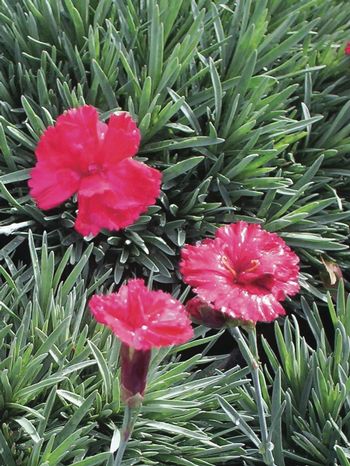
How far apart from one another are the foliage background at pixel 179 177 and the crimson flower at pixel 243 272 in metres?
0.32

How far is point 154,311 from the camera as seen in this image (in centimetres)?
99

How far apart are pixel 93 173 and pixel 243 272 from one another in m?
0.27

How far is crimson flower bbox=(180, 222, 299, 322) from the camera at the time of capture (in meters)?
1.08

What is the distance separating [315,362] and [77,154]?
0.66 meters

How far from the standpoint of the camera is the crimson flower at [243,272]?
42.4 inches

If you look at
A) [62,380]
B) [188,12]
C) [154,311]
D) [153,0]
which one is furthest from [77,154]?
[188,12]

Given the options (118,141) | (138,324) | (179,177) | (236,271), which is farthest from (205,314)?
(179,177)

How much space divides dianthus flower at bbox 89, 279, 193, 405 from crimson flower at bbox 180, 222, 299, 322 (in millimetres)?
93

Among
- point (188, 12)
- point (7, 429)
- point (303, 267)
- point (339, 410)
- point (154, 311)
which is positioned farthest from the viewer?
point (188, 12)

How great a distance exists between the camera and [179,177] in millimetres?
1798

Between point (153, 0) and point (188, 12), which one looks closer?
point (153, 0)

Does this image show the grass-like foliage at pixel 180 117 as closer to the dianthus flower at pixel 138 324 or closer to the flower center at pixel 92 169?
the flower center at pixel 92 169

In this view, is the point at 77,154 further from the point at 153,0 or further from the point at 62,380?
the point at 153,0

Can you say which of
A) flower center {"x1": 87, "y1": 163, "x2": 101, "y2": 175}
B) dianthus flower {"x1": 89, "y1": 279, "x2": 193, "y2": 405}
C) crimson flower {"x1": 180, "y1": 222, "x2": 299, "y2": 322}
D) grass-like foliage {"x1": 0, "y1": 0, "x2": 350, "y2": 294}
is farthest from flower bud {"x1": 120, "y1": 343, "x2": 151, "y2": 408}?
grass-like foliage {"x1": 0, "y1": 0, "x2": 350, "y2": 294}
